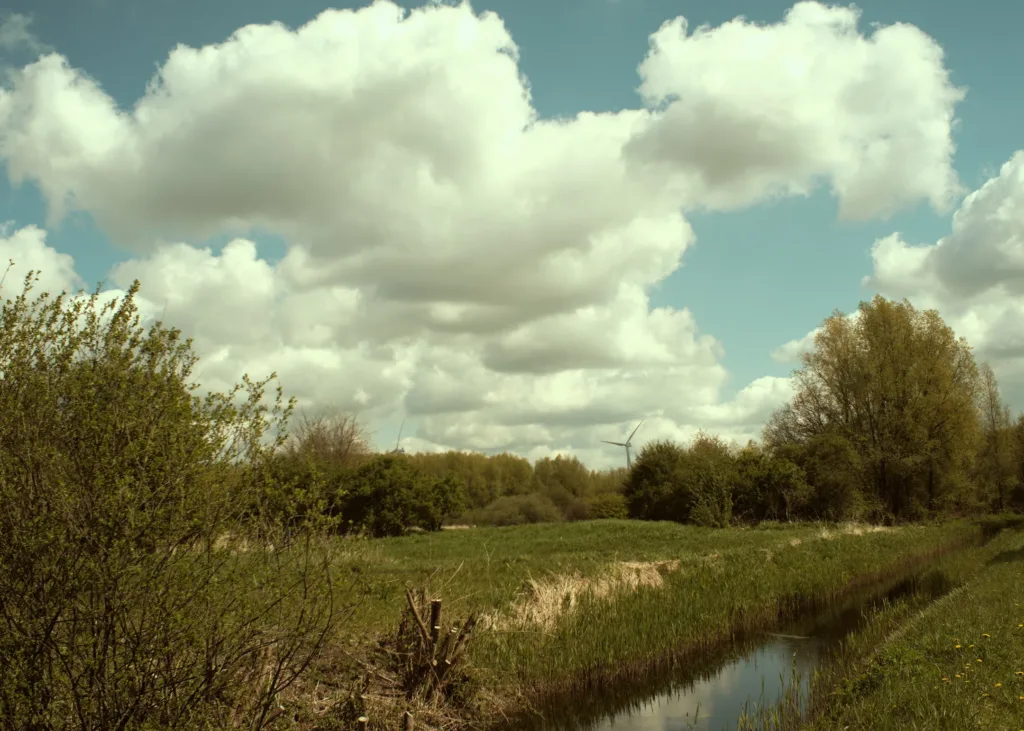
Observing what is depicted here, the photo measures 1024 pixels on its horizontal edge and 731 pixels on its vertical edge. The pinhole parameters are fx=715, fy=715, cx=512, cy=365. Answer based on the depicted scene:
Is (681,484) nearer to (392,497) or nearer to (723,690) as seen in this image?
(392,497)

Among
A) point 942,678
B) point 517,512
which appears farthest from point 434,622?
point 517,512

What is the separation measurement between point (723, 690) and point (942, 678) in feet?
14.5

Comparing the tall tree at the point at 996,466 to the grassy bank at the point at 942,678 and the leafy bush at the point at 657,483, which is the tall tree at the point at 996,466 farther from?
the grassy bank at the point at 942,678

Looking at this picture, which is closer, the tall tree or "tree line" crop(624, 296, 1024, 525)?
"tree line" crop(624, 296, 1024, 525)

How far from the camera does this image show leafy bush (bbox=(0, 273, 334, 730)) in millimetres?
6141

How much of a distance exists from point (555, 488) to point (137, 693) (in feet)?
241

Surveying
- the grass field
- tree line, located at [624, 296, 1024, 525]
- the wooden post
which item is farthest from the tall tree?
the wooden post

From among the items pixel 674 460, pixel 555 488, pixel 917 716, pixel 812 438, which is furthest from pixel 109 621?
pixel 555 488

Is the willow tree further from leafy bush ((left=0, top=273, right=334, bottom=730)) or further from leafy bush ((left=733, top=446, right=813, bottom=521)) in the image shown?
leafy bush ((left=0, top=273, right=334, bottom=730))

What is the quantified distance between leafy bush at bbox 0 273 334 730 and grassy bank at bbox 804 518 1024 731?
6.63m

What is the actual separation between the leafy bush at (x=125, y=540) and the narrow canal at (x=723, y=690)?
569 cm

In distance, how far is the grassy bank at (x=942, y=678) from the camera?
797 centimetres

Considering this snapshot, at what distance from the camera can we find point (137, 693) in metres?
6.58

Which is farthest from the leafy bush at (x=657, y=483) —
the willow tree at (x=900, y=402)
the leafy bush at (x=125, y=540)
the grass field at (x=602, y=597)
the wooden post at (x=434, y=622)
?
the leafy bush at (x=125, y=540)
